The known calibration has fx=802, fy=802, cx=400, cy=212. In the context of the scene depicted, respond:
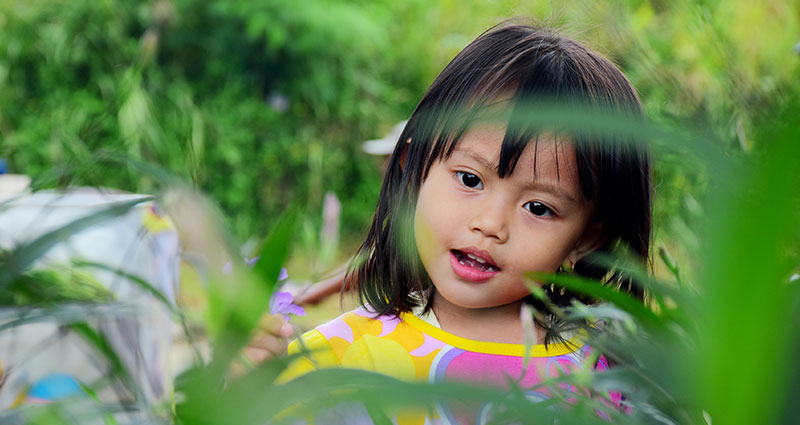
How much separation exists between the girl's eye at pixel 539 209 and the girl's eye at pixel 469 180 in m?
0.06

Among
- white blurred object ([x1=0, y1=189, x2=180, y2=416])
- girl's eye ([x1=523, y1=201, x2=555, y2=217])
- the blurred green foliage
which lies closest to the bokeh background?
white blurred object ([x1=0, y1=189, x2=180, y2=416])

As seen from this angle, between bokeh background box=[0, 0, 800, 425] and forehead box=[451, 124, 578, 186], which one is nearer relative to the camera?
bokeh background box=[0, 0, 800, 425]

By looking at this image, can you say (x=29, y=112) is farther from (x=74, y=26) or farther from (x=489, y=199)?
(x=489, y=199)

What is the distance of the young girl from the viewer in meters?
0.89

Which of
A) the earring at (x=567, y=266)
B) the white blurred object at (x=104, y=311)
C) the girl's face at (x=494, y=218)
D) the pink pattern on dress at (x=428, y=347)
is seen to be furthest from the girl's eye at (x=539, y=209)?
the white blurred object at (x=104, y=311)

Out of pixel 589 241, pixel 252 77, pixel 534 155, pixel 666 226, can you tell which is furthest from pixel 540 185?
pixel 252 77

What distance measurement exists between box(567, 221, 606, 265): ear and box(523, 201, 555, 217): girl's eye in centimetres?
9

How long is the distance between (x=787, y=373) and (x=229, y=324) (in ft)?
0.49

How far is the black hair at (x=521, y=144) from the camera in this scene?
0.94 meters

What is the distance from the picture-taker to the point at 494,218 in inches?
34.3

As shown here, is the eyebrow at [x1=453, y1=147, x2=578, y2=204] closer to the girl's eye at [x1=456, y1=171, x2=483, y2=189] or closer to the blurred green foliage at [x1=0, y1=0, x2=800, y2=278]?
the girl's eye at [x1=456, y1=171, x2=483, y2=189]

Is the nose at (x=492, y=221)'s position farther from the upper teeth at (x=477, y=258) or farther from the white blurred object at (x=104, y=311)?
the white blurred object at (x=104, y=311)

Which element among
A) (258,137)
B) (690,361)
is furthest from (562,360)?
(258,137)

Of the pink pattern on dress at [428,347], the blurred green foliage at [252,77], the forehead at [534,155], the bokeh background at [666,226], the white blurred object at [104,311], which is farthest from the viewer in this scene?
the blurred green foliage at [252,77]
